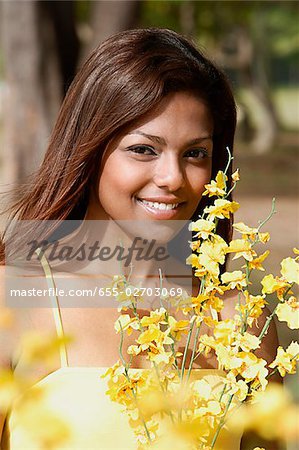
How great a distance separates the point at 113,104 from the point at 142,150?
0.14 meters

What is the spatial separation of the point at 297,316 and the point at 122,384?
27 cm

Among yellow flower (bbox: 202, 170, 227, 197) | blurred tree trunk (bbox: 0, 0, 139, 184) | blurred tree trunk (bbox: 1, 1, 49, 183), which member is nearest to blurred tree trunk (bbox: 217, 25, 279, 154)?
blurred tree trunk (bbox: 0, 0, 139, 184)

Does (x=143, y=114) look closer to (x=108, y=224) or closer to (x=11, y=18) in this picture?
(x=108, y=224)

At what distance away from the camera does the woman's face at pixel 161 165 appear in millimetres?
2037

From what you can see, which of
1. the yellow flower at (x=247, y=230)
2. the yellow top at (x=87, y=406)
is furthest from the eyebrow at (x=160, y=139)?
the yellow flower at (x=247, y=230)

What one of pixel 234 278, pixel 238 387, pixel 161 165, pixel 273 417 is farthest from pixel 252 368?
pixel 161 165

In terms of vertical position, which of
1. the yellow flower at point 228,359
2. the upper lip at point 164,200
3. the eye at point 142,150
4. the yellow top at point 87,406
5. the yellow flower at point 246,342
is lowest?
the yellow top at point 87,406

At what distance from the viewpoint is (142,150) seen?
210cm

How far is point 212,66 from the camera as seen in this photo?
94.5 inches

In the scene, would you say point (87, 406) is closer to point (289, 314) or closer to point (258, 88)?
point (289, 314)

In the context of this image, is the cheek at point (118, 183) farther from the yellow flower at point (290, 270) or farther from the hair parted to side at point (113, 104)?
the yellow flower at point (290, 270)

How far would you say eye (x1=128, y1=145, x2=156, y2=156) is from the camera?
2078 millimetres

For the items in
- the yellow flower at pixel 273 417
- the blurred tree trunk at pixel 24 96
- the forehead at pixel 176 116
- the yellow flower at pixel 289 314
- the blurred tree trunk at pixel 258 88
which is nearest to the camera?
the yellow flower at pixel 273 417

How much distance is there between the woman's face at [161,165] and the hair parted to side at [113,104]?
0.10 ft
